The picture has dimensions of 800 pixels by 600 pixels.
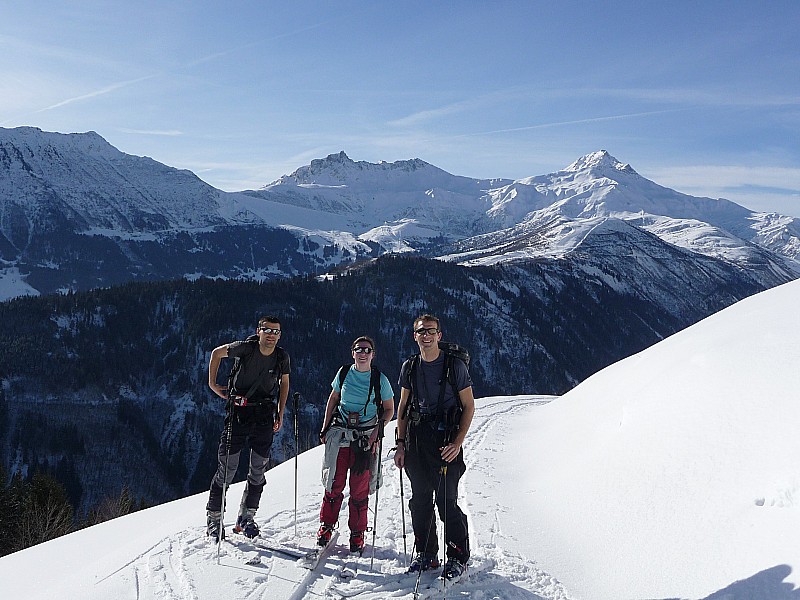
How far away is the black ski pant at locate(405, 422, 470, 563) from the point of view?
6840 millimetres

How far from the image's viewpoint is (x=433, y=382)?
690 centimetres

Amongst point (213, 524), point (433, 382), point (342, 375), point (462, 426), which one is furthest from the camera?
point (213, 524)

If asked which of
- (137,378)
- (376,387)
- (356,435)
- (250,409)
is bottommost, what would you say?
(137,378)

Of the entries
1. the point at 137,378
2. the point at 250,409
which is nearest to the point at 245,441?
the point at 250,409

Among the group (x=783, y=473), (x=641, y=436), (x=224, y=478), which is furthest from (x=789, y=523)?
(x=224, y=478)

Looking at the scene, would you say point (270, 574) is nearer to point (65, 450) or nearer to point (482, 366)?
point (65, 450)

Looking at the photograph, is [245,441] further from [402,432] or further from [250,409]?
[402,432]

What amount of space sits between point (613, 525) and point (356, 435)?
4.47 metres

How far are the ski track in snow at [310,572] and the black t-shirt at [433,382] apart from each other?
2318 mm

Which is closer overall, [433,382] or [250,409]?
[433,382]

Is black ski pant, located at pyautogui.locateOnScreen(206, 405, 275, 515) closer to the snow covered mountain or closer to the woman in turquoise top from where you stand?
the snow covered mountain

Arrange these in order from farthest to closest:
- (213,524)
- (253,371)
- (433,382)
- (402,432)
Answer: (213,524) → (253,371) → (402,432) → (433,382)

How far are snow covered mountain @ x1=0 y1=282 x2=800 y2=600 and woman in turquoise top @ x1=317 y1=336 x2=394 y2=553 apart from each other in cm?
66

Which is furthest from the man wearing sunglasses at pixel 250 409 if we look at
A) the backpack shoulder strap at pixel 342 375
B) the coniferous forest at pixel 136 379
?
the coniferous forest at pixel 136 379
